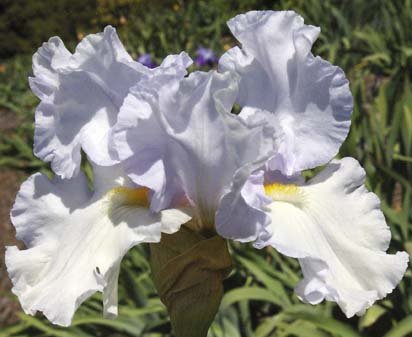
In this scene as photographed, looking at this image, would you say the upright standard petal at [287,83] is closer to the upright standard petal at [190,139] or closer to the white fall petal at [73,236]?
the upright standard petal at [190,139]

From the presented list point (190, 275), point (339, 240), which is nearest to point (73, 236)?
point (190, 275)

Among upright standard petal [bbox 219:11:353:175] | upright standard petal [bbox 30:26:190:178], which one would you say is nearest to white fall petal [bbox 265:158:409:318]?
upright standard petal [bbox 219:11:353:175]

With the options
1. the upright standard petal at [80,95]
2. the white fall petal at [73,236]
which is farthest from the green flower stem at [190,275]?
the upright standard petal at [80,95]

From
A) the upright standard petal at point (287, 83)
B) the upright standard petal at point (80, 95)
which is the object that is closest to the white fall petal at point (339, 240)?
the upright standard petal at point (287, 83)

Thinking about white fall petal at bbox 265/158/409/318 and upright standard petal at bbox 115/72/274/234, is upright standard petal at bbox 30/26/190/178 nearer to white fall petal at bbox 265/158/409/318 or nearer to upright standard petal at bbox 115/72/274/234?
upright standard petal at bbox 115/72/274/234

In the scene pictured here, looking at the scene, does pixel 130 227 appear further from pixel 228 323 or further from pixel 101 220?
pixel 228 323

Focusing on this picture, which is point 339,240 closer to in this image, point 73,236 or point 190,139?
point 190,139

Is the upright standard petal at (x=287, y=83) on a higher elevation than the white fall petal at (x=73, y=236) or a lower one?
higher
